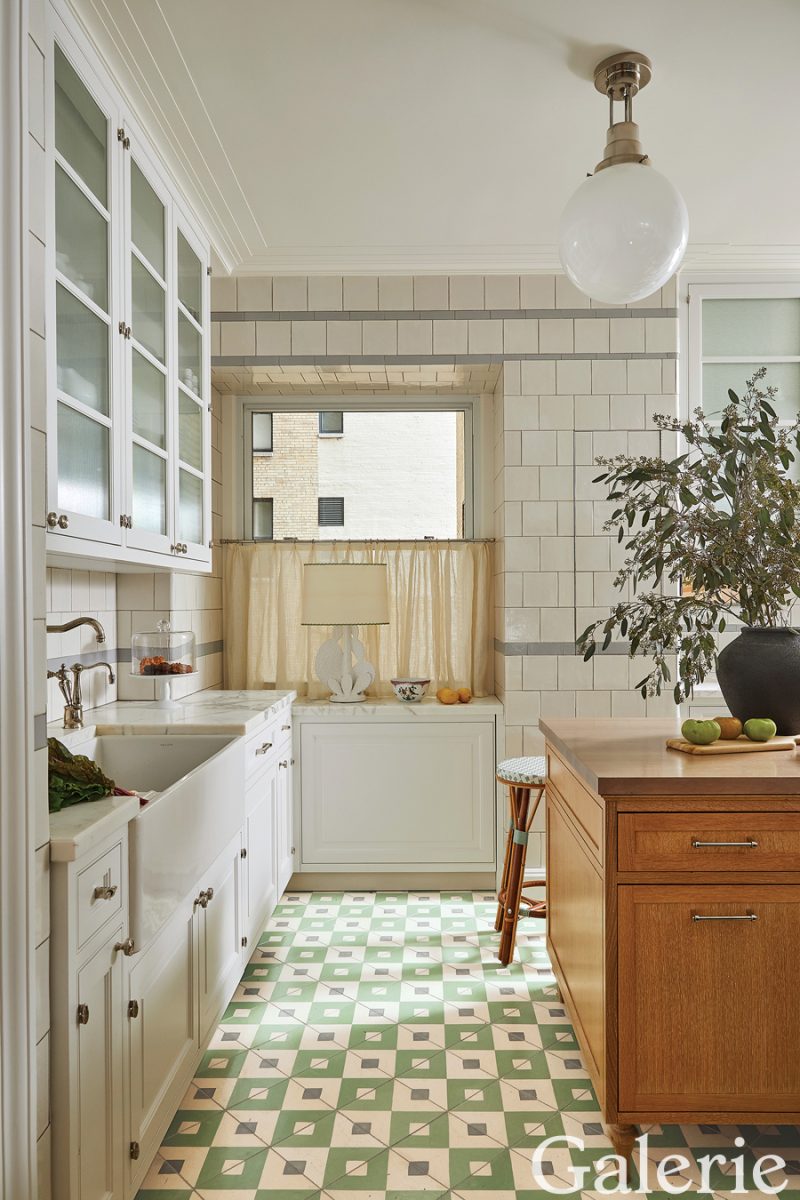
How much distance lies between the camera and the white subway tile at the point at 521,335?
12.5ft

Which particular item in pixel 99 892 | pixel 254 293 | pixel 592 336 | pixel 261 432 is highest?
pixel 254 293

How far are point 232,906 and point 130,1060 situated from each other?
3.18 ft

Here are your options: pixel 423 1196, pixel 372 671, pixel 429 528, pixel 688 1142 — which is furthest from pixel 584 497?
pixel 423 1196

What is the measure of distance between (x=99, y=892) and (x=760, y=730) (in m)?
1.66

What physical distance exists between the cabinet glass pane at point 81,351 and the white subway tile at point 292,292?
1730 mm

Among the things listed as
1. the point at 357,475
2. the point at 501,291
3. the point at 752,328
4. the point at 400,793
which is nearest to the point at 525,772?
the point at 400,793

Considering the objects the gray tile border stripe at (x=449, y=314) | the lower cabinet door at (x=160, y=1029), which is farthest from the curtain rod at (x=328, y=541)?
the lower cabinet door at (x=160, y=1029)

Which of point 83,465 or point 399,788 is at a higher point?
point 83,465

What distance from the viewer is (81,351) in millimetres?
2066

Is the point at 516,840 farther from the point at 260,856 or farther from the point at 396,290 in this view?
the point at 396,290

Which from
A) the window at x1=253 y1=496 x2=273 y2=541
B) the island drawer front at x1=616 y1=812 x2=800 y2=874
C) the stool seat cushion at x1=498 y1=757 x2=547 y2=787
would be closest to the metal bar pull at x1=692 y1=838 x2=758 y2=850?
the island drawer front at x1=616 y1=812 x2=800 y2=874

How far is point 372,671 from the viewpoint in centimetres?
401

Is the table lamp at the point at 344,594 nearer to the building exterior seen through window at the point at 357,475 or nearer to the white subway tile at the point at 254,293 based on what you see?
the building exterior seen through window at the point at 357,475

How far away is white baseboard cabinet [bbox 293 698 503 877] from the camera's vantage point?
379 centimetres
